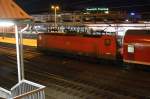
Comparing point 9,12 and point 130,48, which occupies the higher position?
point 9,12

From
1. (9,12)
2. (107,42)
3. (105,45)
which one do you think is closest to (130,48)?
(107,42)

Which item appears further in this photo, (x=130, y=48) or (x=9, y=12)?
(x=130, y=48)

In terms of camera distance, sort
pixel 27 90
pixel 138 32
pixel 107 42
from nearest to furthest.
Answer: pixel 27 90
pixel 138 32
pixel 107 42

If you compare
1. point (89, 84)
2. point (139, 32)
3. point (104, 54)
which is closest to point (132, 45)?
point (139, 32)

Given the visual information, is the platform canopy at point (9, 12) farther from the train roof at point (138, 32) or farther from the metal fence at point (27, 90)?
the train roof at point (138, 32)

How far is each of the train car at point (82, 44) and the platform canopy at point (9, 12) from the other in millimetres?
12316

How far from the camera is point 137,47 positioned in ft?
57.9

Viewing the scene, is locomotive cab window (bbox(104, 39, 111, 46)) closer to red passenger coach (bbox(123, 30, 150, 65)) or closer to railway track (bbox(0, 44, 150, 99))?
red passenger coach (bbox(123, 30, 150, 65))

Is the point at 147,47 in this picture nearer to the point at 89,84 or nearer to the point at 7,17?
the point at 89,84

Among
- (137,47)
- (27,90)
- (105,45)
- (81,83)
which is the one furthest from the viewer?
(105,45)

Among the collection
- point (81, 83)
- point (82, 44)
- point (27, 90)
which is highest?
point (82, 44)

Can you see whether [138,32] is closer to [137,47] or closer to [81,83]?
[137,47]

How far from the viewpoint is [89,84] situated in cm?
1490

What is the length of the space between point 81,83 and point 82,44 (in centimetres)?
729
